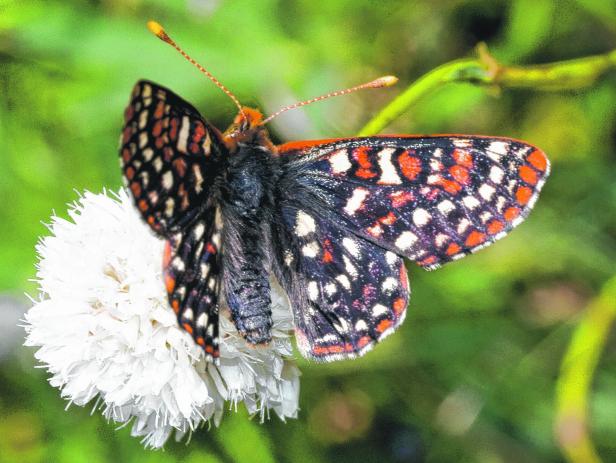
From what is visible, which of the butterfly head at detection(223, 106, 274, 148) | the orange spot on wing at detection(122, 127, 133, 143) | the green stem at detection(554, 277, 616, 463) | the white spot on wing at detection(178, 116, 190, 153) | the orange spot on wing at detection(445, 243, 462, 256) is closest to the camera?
the orange spot on wing at detection(122, 127, 133, 143)

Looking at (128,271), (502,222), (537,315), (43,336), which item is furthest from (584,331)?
(43,336)

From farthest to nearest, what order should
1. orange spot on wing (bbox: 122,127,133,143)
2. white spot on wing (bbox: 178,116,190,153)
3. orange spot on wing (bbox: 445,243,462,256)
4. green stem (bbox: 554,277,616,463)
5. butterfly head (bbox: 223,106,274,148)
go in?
green stem (bbox: 554,277,616,463), butterfly head (bbox: 223,106,274,148), orange spot on wing (bbox: 445,243,462,256), white spot on wing (bbox: 178,116,190,153), orange spot on wing (bbox: 122,127,133,143)

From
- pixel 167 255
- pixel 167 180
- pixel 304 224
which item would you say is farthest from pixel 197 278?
pixel 304 224

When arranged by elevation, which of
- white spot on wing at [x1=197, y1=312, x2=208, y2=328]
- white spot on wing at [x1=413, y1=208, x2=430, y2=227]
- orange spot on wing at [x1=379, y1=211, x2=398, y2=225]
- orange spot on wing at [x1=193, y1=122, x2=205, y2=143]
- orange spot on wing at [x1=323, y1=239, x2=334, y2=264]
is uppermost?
orange spot on wing at [x1=193, y1=122, x2=205, y2=143]

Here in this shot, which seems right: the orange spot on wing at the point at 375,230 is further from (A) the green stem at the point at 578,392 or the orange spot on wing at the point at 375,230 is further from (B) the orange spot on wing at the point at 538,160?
(A) the green stem at the point at 578,392

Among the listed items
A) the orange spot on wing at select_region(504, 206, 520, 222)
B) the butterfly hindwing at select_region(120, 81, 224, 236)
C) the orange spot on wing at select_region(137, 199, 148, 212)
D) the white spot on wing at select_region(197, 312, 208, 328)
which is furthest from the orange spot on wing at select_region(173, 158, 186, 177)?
the orange spot on wing at select_region(504, 206, 520, 222)

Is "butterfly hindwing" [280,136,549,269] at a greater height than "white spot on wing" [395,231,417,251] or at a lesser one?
greater

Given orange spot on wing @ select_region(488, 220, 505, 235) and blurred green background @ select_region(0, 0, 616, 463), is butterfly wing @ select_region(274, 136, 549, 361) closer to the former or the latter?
orange spot on wing @ select_region(488, 220, 505, 235)

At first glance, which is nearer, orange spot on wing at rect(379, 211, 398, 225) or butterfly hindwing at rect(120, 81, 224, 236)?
butterfly hindwing at rect(120, 81, 224, 236)
